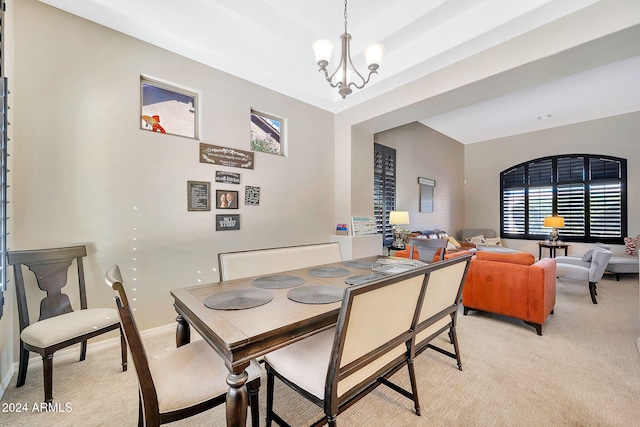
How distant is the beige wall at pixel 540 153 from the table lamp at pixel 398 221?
380cm

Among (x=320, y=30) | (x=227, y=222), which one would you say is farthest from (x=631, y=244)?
(x=227, y=222)

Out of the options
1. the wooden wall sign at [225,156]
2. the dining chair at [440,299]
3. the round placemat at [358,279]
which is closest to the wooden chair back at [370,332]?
the dining chair at [440,299]

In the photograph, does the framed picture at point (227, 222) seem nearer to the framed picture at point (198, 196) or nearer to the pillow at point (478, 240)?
the framed picture at point (198, 196)

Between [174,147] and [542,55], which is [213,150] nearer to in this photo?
[174,147]

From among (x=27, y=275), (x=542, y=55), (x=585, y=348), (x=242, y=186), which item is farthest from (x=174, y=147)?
(x=585, y=348)

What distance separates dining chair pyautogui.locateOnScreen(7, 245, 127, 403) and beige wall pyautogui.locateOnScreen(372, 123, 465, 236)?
4.53m

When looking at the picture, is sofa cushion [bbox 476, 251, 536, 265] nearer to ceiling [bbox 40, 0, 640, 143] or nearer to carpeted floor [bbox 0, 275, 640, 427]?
carpeted floor [bbox 0, 275, 640, 427]

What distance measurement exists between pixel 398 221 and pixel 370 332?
354 cm

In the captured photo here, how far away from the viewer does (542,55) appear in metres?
2.33

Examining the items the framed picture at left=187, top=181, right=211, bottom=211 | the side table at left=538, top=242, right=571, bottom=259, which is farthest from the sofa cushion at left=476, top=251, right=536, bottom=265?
the side table at left=538, top=242, right=571, bottom=259

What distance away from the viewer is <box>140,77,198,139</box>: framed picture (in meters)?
2.63

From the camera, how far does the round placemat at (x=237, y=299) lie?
52.5 inches

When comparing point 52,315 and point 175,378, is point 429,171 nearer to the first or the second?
point 175,378

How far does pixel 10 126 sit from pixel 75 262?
1.12m
